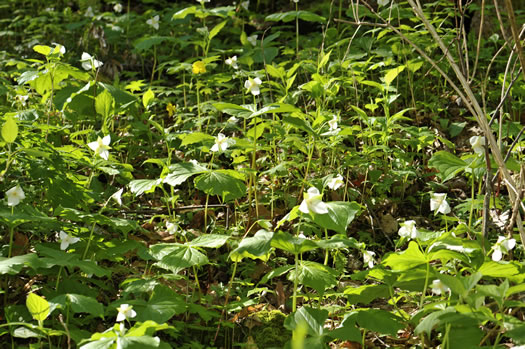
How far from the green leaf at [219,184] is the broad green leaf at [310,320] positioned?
636 mm

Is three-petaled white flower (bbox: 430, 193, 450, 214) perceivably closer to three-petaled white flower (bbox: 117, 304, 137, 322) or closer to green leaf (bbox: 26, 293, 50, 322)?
three-petaled white flower (bbox: 117, 304, 137, 322)

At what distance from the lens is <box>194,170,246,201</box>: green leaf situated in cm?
242

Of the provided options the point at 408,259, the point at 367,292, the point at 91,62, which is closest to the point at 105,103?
the point at 91,62

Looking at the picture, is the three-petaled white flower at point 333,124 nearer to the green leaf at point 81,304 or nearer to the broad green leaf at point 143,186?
the broad green leaf at point 143,186

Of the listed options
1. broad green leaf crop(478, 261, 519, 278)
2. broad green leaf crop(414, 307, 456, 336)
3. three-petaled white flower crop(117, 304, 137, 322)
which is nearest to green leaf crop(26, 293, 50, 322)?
three-petaled white flower crop(117, 304, 137, 322)

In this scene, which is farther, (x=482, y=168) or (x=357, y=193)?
(x=357, y=193)

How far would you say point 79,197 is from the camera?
2.44m

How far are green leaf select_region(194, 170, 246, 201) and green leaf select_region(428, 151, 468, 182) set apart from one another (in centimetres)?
80

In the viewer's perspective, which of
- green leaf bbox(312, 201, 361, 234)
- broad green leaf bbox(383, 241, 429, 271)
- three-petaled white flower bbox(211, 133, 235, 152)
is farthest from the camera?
three-petaled white flower bbox(211, 133, 235, 152)

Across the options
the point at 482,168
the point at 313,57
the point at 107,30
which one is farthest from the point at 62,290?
the point at 107,30

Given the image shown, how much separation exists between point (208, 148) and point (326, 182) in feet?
2.14

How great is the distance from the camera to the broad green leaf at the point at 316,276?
206cm

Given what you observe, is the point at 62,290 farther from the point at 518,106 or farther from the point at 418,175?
the point at 518,106

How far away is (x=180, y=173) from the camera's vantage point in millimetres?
2434
